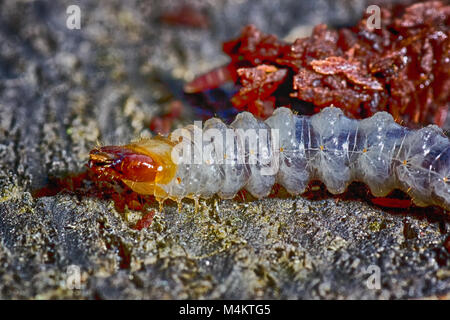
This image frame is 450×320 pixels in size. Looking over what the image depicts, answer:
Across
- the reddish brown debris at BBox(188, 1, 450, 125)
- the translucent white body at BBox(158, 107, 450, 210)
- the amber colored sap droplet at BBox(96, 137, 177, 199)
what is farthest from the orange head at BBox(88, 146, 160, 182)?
the reddish brown debris at BBox(188, 1, 450, 125)

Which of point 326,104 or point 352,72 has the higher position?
point 352,72

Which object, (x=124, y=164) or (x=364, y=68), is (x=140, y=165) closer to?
(x=124, y=164)

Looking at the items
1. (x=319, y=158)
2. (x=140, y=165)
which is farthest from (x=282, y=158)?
(x=140, y=165)

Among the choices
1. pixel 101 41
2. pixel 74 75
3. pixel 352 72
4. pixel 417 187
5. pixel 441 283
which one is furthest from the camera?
pixel 101 41

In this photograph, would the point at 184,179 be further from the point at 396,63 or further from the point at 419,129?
the point at 396,63

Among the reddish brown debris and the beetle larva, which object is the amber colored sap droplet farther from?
the reddish brown debris

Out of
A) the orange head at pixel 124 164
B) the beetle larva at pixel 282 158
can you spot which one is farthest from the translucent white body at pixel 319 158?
the orange head at pixel 124 164

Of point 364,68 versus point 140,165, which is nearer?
point 140,165

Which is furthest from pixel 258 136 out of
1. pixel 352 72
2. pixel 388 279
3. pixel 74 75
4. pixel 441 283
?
pixel 74 75
